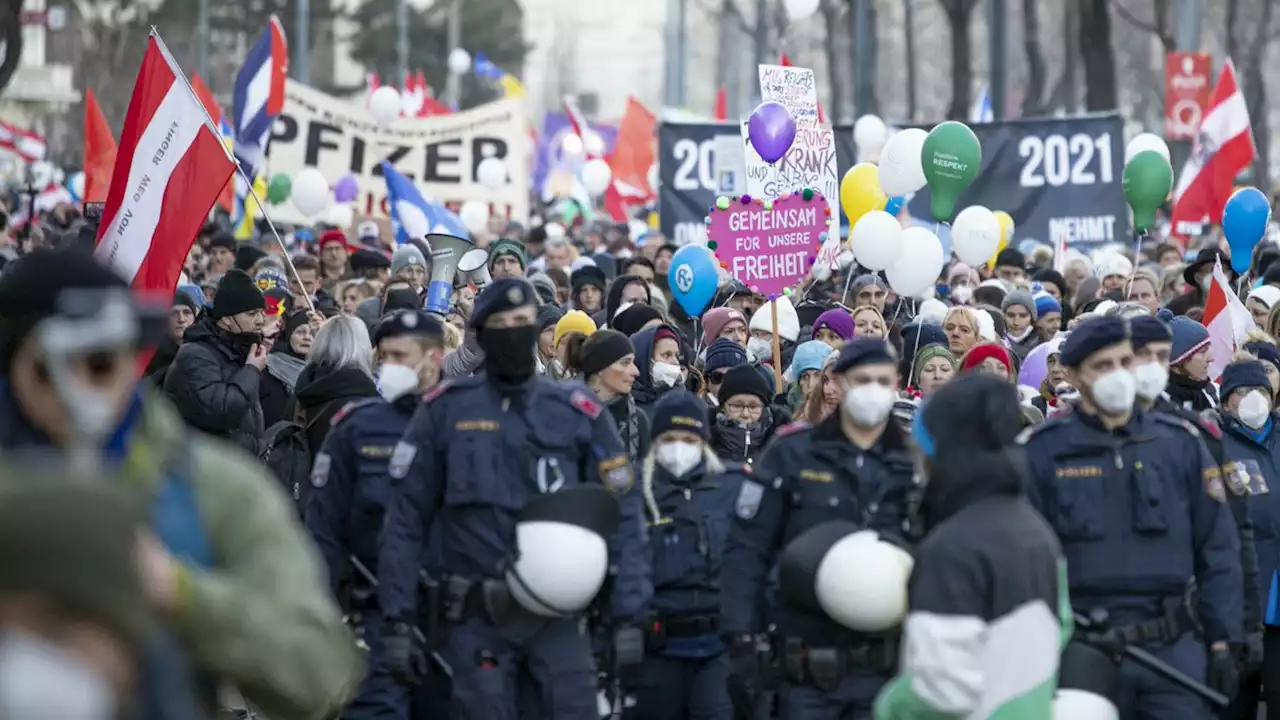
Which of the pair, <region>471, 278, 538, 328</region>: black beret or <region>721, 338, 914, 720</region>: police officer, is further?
<region>471, 278, 538, 328</region>: black beret

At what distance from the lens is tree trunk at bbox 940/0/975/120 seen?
42.4 meters

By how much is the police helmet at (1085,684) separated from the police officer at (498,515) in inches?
54.4

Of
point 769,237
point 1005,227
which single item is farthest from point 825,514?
point 1005,227

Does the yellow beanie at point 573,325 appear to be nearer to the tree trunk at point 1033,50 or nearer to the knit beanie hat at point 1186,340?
the knit beanie hat at point 1186,340

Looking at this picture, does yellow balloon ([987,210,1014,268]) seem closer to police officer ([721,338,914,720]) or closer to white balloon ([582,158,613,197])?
white balloon ([582,158,613,197])

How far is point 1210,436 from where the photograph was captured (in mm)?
8242

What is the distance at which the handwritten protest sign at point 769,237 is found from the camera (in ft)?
41.7

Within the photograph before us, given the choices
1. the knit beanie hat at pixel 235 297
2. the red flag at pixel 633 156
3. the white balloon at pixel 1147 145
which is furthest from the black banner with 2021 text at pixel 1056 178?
the knit beanie hat at pixel 235 297

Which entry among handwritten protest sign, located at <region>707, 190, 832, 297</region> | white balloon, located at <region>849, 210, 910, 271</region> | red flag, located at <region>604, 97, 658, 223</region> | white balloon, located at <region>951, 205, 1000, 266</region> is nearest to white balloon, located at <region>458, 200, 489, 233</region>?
red flag, located at <region>604, 97, 658, 223</region>

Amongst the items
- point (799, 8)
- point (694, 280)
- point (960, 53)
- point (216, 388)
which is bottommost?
point (216, 388)

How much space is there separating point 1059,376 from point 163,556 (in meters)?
7.70

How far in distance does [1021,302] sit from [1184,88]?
53.3ft

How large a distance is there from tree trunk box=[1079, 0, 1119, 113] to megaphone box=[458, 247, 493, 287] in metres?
22.8

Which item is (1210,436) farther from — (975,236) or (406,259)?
(975,236)
